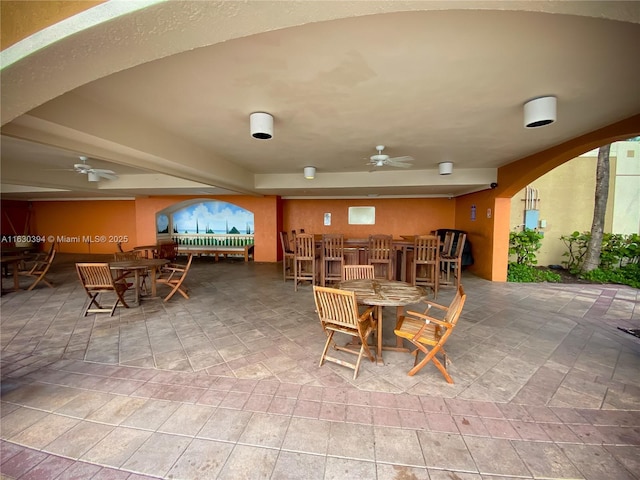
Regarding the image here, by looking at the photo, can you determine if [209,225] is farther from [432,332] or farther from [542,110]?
[542,110]

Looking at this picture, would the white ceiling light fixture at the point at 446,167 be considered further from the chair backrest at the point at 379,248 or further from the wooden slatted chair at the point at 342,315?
the wooden slatted chair at the point at 342,315

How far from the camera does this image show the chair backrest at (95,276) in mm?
3591

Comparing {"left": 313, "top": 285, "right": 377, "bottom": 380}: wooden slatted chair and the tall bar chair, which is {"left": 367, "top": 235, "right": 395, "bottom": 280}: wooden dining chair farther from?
{"left": 313, "top": 285, "right": 377, "bottom": 380}: wooden slatted chair

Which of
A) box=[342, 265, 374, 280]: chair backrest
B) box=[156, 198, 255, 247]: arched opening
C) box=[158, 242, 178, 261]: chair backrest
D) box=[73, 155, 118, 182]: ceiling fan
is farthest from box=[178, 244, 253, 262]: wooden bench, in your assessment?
→ box=[342, 265, 374, 280]: chair backrest

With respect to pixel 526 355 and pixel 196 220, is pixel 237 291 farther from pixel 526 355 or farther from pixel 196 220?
pixel 196 220

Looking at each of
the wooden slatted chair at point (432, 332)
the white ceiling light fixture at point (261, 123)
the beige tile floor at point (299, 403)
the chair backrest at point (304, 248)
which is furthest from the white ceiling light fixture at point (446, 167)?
→ the white ceiling light fixture at point (261, 123)

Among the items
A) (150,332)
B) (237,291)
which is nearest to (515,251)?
(237,291)

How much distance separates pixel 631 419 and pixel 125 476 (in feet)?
10.8

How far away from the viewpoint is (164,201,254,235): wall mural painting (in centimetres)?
974

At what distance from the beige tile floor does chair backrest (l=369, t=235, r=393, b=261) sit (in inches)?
70.4

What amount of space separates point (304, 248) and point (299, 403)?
11.5 ft

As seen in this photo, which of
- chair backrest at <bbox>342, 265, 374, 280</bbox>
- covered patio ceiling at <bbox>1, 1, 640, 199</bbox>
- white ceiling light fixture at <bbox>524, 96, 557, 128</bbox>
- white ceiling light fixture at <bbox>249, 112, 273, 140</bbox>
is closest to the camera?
covered patio ceiling at <bbox>1, 1, 640, 199</bbox>

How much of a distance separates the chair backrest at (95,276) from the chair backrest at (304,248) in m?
3.02

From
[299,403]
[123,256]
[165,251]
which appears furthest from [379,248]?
[165,251]
